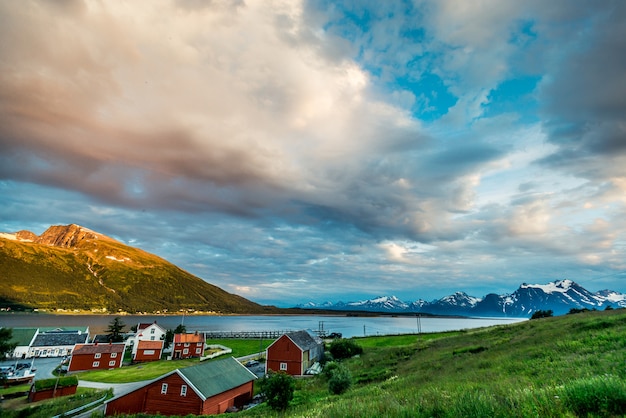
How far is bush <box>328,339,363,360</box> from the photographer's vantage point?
7126 cm

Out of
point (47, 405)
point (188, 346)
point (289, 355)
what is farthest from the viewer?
point (188, 346)

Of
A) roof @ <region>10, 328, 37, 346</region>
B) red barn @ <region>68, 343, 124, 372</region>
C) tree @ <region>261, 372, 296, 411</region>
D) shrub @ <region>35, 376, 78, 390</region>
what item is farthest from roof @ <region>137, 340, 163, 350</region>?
tree @ <region>261, 372, 296, 411</region>

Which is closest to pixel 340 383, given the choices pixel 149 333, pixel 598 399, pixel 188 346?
pixel 598 399

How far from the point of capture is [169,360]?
79688 millimetres

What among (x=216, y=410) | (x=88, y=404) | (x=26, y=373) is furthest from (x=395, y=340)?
(x=26, y=373)

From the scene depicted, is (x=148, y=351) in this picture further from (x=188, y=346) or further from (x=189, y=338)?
(x=189, y=338)

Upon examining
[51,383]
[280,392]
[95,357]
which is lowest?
[51,383]

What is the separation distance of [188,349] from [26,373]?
32662 mm

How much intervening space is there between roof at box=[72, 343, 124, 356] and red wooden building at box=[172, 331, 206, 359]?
496 inches

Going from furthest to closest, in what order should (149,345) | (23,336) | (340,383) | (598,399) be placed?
(23,336)
(149,345)
(340,383)
(598,399)

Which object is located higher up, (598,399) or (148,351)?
(598,399)

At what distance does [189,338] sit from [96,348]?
20729 millimetres

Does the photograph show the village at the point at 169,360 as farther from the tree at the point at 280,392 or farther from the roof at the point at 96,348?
the tree at the point at 280,392

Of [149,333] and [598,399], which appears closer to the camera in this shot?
[598,399]
